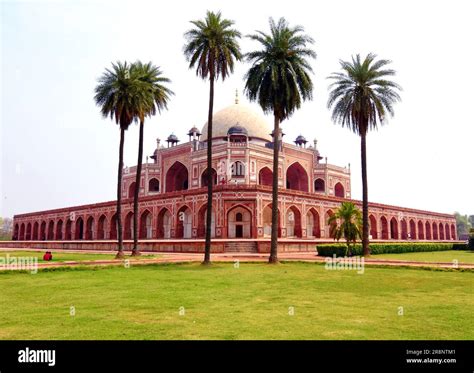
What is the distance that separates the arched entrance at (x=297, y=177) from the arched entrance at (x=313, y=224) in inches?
517

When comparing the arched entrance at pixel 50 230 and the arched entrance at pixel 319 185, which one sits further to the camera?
the arched entrance at pixel 50 230

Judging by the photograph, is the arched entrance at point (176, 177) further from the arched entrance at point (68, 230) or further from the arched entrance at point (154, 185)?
the arched entrance at point (68, 230)

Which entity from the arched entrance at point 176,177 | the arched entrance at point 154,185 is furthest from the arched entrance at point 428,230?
the arched entrance at point 154,185

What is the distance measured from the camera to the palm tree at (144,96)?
27281mm

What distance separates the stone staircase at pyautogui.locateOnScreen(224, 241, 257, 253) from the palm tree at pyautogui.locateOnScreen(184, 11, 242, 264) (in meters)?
11.7

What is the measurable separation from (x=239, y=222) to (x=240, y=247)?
381 inches

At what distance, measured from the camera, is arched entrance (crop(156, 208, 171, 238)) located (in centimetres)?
4994

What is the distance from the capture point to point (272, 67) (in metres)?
23.8

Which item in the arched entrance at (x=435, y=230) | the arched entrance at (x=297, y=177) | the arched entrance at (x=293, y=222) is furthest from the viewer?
the arched entrance at (x=435, y=230)

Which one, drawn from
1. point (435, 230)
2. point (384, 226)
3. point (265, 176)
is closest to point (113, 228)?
point (265, 176)

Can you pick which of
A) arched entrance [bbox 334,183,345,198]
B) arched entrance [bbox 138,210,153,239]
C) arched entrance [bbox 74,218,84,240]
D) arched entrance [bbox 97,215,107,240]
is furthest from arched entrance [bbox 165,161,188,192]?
arched entrance [bbox 334,183,345,198]
